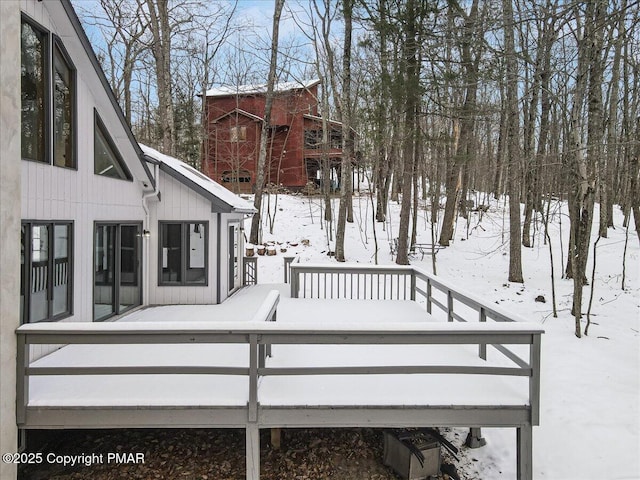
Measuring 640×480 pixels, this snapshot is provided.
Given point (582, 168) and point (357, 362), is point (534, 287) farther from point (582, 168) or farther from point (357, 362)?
point (357, 362)

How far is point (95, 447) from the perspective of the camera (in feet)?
14.0

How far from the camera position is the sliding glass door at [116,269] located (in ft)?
19.7

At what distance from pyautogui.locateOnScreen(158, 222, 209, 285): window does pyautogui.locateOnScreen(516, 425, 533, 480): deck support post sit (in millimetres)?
5945

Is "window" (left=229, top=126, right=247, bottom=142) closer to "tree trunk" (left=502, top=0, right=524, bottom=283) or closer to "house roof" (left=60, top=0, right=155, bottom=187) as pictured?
"tree trunk" (left=502, top=0, right=524, bottom=283)

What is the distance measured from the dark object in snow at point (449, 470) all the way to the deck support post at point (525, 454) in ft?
1.82

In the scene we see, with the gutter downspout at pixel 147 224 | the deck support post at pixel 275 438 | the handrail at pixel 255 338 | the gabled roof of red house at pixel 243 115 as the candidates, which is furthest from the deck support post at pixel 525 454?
the gabled roof of red house at pixel 243 115

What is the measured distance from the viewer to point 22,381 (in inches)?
134

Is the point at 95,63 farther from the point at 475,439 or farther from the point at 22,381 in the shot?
the point at 475,439

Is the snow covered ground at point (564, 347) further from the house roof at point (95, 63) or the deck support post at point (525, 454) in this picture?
the house roof at point (95, 63)

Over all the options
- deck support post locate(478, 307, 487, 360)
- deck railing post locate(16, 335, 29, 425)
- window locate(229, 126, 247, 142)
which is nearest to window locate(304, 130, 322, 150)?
window locate(229, 126, 247, 142)

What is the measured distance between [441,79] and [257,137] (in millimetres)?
15624

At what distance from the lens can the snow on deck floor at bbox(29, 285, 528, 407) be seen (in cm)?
354

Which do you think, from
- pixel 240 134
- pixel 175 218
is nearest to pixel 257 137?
pixel 240 134

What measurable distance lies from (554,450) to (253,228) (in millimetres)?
12698
